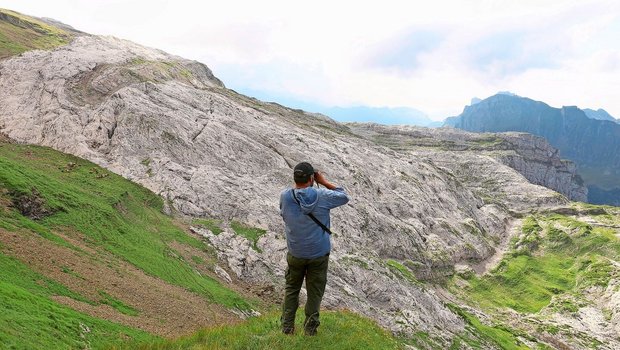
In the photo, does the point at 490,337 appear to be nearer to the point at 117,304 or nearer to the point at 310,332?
the point at 310,332

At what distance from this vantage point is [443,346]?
134ft

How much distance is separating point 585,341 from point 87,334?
73203 millimetres

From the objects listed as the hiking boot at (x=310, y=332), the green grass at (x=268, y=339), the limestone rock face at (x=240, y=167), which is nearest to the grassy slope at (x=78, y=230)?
the green grass at (x=268, y=339)

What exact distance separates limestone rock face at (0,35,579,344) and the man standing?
2594cm

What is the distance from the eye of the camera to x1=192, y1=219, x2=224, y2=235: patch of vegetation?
43.0m

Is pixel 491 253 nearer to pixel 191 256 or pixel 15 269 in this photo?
pixel 191 256

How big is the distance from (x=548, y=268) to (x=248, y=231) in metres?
76.7

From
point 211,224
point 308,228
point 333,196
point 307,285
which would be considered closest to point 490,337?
point 211,224

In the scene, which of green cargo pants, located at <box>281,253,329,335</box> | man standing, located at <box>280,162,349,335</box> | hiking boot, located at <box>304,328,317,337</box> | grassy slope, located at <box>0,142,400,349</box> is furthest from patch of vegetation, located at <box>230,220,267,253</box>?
man standing, located at <box>280,162,349,335</box>

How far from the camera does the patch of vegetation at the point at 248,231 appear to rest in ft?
144

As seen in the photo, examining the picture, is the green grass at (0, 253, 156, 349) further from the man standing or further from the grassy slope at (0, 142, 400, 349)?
the man standing

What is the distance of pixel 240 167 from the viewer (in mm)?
59969

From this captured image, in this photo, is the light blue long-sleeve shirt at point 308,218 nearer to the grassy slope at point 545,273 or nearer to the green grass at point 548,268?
the grassy slope at point 545,273

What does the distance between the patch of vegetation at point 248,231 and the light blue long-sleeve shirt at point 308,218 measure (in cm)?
3118
